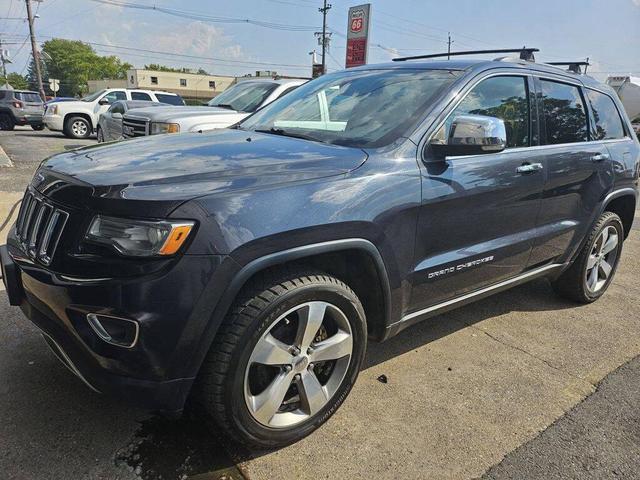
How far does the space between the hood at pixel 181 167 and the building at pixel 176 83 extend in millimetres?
68359

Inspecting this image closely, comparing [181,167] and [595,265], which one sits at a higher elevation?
[181,167]

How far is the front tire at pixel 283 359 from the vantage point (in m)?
2.00

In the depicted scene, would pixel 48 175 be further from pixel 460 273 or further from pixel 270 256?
pixel 460 273

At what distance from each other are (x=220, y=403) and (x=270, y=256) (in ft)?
2.07

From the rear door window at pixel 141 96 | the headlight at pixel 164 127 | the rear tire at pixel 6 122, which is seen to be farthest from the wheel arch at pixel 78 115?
the headlight at pixel 164 127

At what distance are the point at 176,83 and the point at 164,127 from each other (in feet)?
241

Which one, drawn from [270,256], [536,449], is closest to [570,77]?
[536,449]

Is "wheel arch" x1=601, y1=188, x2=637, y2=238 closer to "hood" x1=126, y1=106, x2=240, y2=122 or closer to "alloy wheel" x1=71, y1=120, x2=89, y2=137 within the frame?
"hood" x1=126, y1=106, x2=240, y2=122

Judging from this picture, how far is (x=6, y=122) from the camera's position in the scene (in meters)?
20.0

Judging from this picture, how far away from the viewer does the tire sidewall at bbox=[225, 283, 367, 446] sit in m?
2.01

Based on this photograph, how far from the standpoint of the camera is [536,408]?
8.94 ft

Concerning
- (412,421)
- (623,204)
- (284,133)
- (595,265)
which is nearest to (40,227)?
(284,133)

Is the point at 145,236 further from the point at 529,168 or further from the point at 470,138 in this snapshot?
the point at 529,168

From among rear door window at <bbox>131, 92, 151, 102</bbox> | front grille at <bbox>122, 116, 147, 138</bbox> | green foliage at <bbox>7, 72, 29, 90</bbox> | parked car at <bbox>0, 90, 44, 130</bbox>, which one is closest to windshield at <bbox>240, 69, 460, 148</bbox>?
front grille at <bbox>122, 116, 147, 138</bbox>
